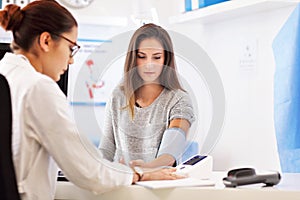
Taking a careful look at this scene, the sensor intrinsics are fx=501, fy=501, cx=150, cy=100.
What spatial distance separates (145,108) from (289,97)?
97 centimetres

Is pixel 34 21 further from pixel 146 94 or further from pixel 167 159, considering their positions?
pixel 167 159

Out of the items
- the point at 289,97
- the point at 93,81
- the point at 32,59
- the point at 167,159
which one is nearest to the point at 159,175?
the point at 167,159

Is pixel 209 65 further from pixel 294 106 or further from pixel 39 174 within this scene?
pixel 294 106

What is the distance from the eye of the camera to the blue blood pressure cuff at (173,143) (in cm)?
133

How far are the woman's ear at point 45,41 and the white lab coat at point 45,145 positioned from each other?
12 cm

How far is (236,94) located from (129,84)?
1520mm

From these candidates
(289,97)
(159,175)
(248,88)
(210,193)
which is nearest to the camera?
(210,193)

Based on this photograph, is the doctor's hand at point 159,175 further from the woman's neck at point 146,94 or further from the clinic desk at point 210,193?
the woman's neck at point 146,94

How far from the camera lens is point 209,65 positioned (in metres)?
1.38

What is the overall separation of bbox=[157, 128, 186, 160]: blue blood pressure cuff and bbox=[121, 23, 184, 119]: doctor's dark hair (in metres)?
0.11

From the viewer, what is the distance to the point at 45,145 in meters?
1.16

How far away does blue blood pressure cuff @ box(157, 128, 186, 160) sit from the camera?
4.35ft

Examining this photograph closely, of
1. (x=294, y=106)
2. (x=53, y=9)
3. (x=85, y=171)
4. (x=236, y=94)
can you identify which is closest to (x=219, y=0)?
(x=236, y=94)

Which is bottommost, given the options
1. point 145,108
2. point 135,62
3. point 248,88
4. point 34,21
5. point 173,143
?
point 248,88
